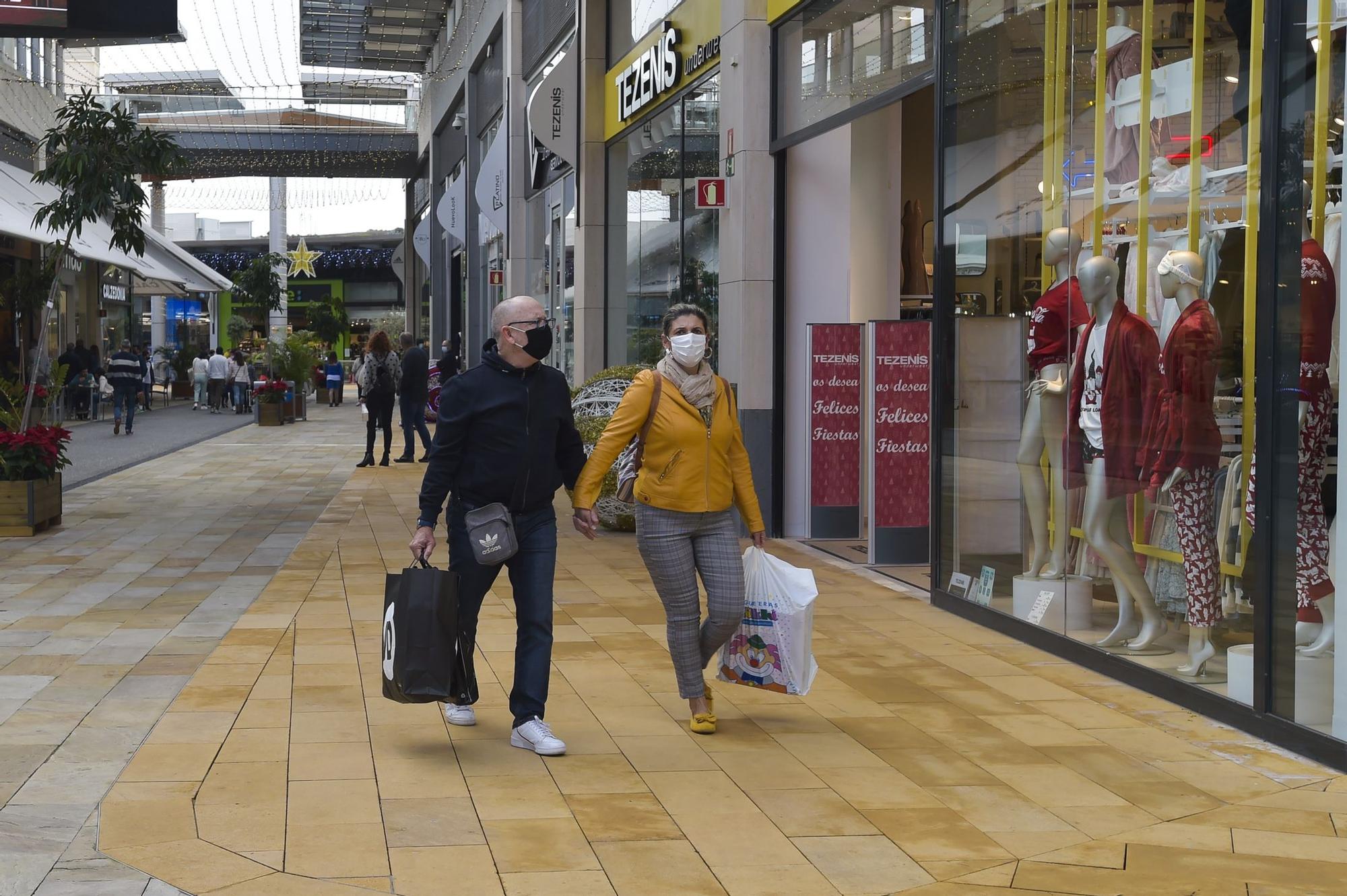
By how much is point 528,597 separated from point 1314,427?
2967 mm

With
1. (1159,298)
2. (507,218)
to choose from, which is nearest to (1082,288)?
(1159,298)

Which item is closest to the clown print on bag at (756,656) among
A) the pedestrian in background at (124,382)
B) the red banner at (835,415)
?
the red banner at (835,415)

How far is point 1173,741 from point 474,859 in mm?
2874

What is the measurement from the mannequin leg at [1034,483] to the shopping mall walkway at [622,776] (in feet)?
1.73

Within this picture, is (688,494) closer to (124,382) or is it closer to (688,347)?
(688,347)

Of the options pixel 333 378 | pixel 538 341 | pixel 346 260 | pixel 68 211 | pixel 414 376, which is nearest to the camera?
pixel 538 341

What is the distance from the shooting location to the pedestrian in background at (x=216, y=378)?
123ft

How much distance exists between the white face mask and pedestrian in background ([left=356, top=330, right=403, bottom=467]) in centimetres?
1413

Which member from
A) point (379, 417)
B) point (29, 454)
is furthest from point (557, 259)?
point (29, 454)

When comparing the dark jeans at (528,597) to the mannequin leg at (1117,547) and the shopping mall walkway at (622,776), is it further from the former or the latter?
the mannequin leg at (1117,547)

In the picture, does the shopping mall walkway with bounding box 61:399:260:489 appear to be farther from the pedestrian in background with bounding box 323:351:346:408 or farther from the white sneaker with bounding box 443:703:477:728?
the white sneaker with bounding box 443:703:477:728

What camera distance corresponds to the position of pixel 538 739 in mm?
5559

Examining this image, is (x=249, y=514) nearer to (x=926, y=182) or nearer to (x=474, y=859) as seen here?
(x=926, y=182)

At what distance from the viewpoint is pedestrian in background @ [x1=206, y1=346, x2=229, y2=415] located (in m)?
37.4
